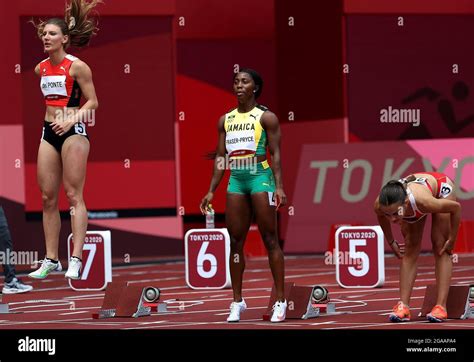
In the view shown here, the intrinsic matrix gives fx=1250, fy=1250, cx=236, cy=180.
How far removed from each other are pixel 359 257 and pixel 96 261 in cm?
341

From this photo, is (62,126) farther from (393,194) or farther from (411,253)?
(411,253)

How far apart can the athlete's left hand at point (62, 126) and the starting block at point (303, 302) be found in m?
2.58

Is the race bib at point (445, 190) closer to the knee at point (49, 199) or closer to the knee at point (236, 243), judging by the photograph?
the knee at point (236, 243)

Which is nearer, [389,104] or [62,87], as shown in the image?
[62,87]

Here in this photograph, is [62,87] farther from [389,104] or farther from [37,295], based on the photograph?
[389,104]

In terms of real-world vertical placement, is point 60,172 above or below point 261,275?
above

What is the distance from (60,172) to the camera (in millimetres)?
10992

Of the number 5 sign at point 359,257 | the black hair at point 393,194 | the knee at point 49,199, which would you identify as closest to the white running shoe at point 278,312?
the black hair at point 393,194

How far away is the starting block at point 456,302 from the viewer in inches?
447

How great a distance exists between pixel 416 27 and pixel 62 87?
12.0m

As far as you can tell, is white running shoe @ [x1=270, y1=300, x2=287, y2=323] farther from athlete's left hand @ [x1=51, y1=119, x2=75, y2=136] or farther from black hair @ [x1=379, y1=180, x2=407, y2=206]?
athlete's left hand @ [x1=51, y1=119, x2=75, y2=136]

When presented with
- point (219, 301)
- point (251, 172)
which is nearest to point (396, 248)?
point (251, 172)
